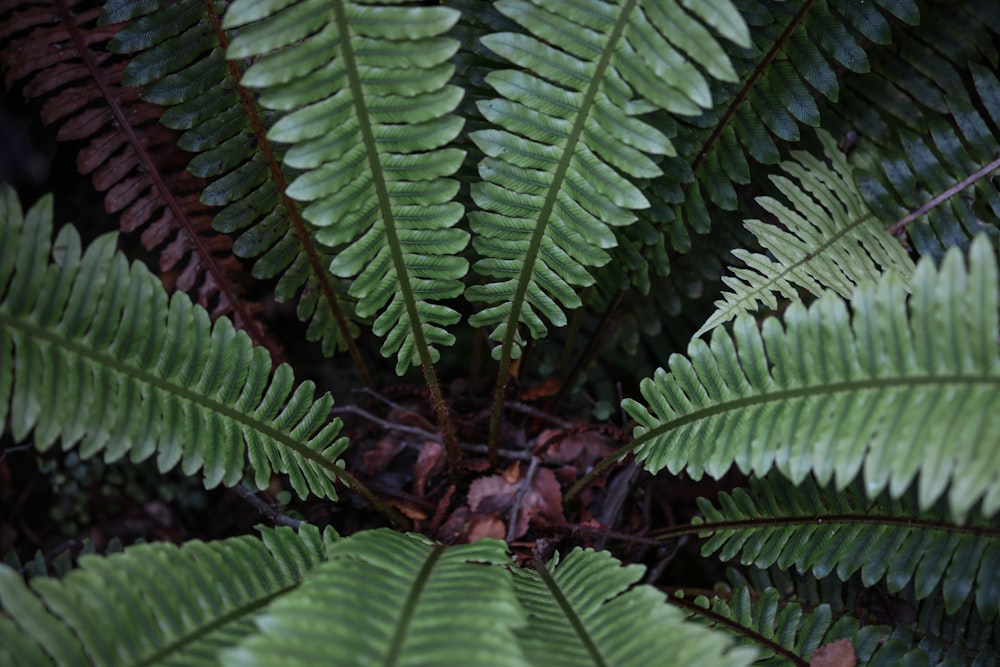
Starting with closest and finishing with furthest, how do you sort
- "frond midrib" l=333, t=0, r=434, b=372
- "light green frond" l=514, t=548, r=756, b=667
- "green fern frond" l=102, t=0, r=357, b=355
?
"light green frond" l=514, t=548, r=756, b=667 → "frond midrib" l=333, t=0, r=434, b=372 → "green fern frond" l=102, t=0, r=357, b=355

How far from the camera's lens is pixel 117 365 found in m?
1.41

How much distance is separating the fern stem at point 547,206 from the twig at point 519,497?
120 millimetres

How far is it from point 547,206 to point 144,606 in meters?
1.11

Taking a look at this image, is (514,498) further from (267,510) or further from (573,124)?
(573,124)

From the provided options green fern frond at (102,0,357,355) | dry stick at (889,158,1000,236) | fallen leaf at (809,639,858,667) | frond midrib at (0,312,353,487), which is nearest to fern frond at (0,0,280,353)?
green fern frond at (102,0,357,355)

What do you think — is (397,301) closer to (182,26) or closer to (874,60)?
(182,26)

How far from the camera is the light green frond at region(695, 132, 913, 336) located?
1723 mm

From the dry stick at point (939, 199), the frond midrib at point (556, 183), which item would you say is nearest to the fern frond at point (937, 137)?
the dry stick at point (939, 199)

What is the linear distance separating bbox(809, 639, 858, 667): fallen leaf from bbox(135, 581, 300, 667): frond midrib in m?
1.08

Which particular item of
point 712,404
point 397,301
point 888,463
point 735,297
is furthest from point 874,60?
point 397,301

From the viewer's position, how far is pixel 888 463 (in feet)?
3.98

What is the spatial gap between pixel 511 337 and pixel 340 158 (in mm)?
623

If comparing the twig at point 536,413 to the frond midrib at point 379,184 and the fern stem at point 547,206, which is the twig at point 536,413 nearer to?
the fern stem at point 547,206

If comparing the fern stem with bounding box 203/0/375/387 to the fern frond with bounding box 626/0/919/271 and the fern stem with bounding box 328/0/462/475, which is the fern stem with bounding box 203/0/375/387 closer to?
the fern stem with bounding box 328/0/462/475
